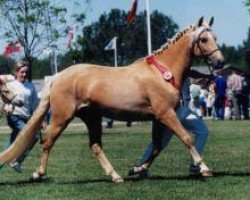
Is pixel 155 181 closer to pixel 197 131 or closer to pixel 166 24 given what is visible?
pixel 197 131

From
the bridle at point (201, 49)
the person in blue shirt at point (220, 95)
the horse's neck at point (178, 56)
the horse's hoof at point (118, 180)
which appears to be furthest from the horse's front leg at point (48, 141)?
the person in blue shirt at point (220, 95)

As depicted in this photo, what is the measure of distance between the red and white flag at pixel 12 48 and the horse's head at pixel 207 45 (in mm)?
23199

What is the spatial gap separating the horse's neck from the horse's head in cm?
16

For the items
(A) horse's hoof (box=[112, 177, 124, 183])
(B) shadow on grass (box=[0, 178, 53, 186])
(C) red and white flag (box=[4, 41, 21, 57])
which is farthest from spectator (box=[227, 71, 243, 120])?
(A) horse's hoof (box=[112, 177, 124, 183])

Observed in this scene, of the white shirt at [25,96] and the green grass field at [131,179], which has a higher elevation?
the white shirt at [25,96]

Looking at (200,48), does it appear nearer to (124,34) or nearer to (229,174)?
(229,174)

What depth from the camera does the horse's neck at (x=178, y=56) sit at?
39.1 feet

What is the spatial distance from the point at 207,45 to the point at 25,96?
3.40 meters

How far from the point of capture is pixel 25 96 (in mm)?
13297

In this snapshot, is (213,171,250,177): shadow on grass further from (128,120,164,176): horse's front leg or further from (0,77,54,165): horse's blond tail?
(0,77,54,165): horse's blond tail

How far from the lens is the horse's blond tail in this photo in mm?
12000

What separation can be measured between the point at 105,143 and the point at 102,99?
10.2 meters

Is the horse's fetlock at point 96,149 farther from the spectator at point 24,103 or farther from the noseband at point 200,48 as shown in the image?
the noseband at point 200,48

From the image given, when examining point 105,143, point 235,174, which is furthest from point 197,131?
point 105,143
